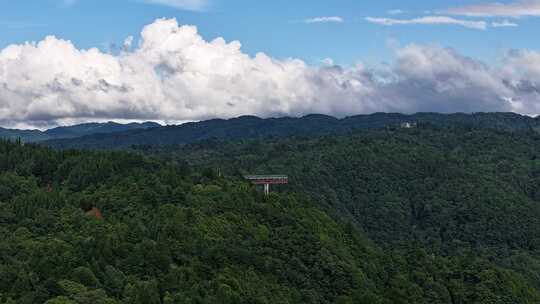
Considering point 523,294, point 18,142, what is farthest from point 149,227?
point 523,294

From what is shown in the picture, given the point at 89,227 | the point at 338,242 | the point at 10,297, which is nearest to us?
the point at 10,297

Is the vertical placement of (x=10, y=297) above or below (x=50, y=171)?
below

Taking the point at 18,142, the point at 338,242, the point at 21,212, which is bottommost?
the point at 338,242

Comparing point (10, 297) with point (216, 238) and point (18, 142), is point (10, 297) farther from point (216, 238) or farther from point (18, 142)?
point (18, 142)

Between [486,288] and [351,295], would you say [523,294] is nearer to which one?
[486,288]

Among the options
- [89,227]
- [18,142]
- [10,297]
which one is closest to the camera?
[10,297]

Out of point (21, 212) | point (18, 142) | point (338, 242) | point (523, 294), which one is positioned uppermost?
point (18, 142)

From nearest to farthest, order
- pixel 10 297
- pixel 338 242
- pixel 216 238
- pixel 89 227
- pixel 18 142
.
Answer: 1. pixel 10 297
2. pixel 89 227
3. pixel 216 238
4. pixel 338 242
5. pixel 18 142

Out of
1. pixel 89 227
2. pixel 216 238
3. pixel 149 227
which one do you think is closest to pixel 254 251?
pixel 216 238

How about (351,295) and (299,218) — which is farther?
(299,218)
